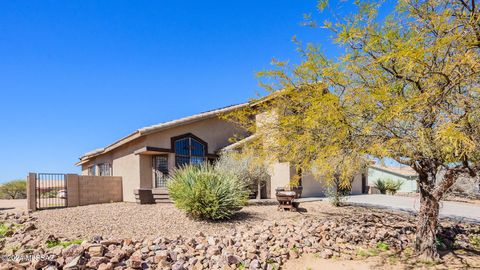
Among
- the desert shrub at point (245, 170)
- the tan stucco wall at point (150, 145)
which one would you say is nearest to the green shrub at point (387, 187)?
the tan stucco wall at point (150, 145)

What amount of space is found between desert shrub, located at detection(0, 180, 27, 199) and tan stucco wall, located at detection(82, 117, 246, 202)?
46.6 ft

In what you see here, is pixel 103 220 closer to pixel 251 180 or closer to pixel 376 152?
pixel 251 180

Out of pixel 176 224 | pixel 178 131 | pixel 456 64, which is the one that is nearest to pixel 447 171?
pixel 456 64

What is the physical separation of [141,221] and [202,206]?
250 centimetres

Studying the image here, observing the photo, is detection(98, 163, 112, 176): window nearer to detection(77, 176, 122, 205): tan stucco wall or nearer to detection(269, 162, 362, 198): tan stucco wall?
detection(77, 176, 122, 205): tan stucco wall

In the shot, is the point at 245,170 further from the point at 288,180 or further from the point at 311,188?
the point at 311,188

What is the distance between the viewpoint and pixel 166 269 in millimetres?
7430

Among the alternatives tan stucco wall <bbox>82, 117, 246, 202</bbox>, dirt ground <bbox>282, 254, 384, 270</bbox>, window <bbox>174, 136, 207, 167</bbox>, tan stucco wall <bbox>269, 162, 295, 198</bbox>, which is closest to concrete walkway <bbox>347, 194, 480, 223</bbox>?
tan stucco wall <bbox>269, 162, 295, 198</bbox>

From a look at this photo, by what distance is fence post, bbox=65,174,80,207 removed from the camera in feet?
55.9

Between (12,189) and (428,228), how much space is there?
35.7 metres

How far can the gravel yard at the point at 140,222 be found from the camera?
10523 mm

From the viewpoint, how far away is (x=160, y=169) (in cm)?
1905

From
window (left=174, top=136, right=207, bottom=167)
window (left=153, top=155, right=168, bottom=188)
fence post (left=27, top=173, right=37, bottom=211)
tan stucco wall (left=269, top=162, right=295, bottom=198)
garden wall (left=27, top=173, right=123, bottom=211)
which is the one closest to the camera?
fence post (left=27, top=173, right=37, bottom=211)

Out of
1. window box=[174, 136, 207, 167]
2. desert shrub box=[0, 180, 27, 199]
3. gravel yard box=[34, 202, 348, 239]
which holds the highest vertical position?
window box=[174, 136, 207, 167]
